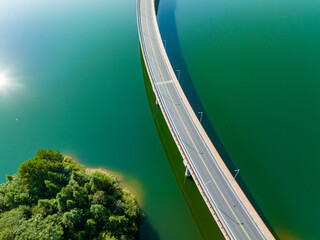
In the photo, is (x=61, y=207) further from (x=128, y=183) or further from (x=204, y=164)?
(x=204, y=164)

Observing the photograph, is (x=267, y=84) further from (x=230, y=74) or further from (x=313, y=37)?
(x=313, y=37)

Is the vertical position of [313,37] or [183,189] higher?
[313,37]

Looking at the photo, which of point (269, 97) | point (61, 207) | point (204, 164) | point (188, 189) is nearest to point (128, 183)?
point (188, 189)

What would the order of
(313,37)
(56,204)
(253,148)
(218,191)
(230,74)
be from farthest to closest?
(313,37) < (230,74) < (253,148) < (218,191) < (56,204)

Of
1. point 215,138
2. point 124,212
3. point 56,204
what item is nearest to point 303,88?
point 215,138

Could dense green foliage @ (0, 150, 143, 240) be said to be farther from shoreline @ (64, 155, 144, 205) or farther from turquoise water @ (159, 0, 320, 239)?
turquoise water @ (159, 0, 320, 239)

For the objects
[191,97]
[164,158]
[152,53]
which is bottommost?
[164,158]

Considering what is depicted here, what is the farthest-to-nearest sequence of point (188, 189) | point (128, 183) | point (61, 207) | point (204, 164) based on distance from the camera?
point (128, 183)
point (188, 189)
point (204, 164)
point (61, 207)
